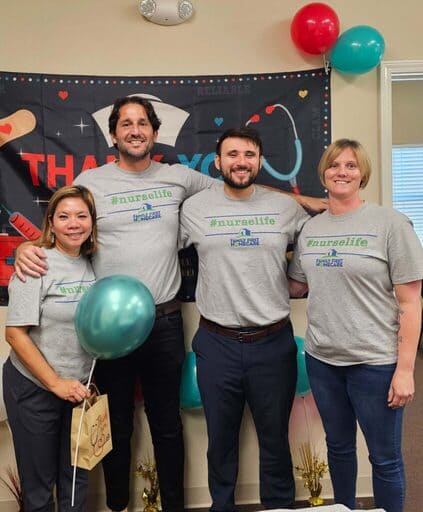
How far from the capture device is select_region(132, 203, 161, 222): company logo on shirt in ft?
6.47

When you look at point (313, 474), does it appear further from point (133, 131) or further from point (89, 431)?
point (133, 131)

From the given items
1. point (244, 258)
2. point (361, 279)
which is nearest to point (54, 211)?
point (244, 258)

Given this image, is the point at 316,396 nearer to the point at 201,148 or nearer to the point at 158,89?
the point at 201,148

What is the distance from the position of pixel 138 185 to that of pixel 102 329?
66cm

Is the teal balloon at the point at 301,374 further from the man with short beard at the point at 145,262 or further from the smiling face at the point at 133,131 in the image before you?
the smiling face at the point at 133,131

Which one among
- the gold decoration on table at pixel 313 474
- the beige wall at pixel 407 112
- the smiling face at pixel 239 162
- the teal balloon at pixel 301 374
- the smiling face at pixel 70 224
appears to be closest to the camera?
the smiling face at pixel 70 224

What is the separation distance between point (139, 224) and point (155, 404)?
762 millimetres

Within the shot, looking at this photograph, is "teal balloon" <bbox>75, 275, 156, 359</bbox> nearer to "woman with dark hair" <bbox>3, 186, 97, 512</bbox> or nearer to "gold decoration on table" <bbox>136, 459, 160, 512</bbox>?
"woman with dark hair" <bbox>3, 186, 97, 512</bbox>

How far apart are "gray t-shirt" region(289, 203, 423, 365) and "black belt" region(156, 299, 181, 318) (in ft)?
1.96

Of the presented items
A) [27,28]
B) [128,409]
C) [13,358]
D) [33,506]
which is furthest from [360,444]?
[27,28]

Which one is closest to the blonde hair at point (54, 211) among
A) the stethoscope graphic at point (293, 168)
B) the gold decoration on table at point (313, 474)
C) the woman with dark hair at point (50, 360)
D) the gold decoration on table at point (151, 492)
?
the woman with dark hair at point (50, 360)

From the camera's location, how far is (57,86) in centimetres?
228

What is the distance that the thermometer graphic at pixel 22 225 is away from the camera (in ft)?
7.47

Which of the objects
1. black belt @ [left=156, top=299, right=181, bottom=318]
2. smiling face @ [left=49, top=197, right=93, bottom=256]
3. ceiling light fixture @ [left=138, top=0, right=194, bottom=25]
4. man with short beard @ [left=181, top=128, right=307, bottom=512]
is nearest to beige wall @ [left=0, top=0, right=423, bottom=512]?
ceiling light fixture @ [left=138, top=0, right=194, bottom=25]
